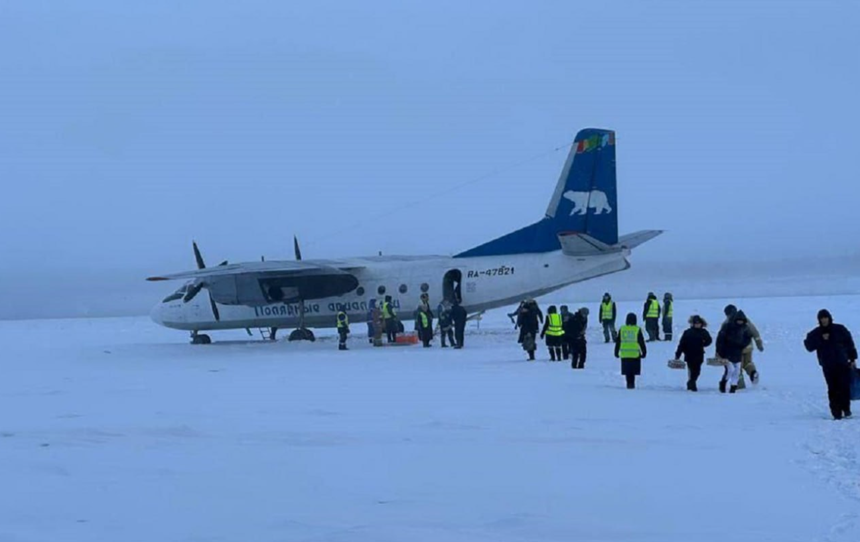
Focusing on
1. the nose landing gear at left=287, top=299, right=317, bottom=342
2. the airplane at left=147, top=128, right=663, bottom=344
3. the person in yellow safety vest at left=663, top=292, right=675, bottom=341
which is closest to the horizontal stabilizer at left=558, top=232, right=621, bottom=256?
the airplane at left=147, top=128, right=663, bottom=344

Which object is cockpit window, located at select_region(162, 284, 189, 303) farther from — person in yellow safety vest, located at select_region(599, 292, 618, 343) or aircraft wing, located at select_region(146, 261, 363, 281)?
person in yellow safety vest, located at select_region(599, 292, 618, 343)

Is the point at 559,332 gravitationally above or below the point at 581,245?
below

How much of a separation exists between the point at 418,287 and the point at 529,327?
705cm

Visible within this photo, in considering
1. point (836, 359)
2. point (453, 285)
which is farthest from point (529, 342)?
point (836, 359)

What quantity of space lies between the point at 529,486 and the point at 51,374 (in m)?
14.3

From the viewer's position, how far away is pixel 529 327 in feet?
70.0

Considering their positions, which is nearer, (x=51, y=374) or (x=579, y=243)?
(x=51, y=374)

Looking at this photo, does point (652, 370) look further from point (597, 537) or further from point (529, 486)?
point (597, 537)

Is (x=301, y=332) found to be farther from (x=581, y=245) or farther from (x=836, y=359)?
(x=836, y=359)

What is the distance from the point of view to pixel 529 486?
7930 mm

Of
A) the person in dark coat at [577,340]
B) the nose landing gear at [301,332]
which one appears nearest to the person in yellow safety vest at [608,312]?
the person in dark coat at [577,340]

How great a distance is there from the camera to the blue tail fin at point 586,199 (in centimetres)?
2678

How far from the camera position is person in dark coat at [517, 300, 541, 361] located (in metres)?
21.1

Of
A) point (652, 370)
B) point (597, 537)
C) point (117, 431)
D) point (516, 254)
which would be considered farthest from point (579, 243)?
point (597, 537)
